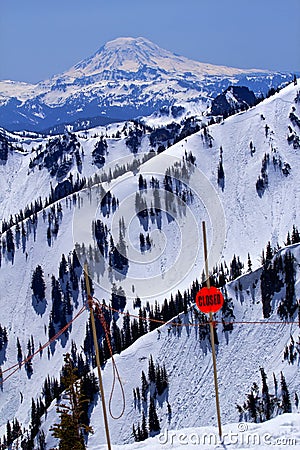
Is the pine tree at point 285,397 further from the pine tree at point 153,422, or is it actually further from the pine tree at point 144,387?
the pine tree at point 144,387

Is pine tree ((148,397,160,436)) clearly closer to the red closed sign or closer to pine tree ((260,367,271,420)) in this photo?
pine tree ((260,367,271,420))

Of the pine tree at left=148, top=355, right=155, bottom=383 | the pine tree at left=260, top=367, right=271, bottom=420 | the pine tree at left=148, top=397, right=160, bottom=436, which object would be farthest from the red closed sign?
the pine tree at left=148, top=355, right=155, bottom=383

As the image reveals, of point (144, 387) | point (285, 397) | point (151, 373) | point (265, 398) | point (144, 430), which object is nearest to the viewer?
point (285, 397)

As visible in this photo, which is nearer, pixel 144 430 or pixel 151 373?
pixel 144 430

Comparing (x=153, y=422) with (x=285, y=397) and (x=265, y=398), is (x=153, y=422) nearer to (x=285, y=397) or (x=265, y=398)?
(x=265, y=398)

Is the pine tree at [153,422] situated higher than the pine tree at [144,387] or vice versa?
the pine tree at [144,387]

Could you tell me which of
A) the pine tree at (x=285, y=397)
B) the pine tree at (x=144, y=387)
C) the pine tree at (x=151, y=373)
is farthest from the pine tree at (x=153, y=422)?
the pine tree at (x=285, y=397)

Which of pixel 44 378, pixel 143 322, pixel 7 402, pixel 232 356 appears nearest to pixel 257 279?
pixel 232 356

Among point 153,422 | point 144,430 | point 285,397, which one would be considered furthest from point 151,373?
point 285,397

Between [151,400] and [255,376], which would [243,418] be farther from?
[151,400]

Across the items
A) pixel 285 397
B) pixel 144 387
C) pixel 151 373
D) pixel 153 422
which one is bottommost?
pixel 153 422

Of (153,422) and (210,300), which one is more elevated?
(210,300)
